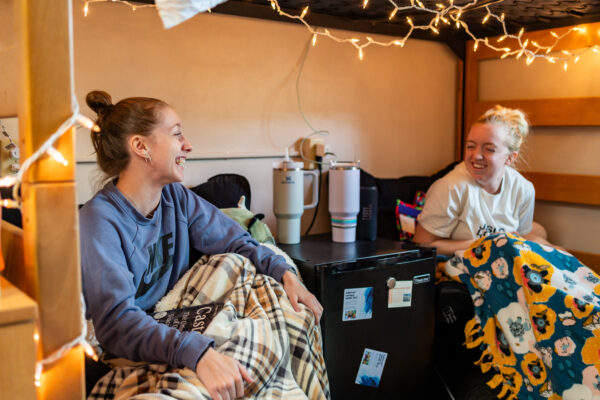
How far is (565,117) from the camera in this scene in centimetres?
285

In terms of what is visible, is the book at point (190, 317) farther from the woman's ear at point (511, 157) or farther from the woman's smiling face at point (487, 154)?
the woman's ear at point (511, 157)

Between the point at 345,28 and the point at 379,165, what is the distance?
0.69 m

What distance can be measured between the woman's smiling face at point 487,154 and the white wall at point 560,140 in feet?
1.84

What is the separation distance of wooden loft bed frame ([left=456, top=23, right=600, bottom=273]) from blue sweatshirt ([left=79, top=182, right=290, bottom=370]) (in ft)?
5.54

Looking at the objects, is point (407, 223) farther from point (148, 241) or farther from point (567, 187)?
point (148, 241)

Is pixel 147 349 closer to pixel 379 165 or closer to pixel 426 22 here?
pixel 379 165

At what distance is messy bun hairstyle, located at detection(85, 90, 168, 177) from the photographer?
1.68 m

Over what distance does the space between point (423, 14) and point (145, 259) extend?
177 centimetres

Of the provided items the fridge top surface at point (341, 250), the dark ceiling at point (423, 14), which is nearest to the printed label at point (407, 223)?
the fridge top surface at point (341, 250)

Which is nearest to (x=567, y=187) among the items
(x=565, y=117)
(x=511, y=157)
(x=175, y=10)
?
(x=565, y=117)

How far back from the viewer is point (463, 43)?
10.5 feet

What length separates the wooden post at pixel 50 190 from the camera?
0.81 m

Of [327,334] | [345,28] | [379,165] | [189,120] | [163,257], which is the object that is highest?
[345,28]

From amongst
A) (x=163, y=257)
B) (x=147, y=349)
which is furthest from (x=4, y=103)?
(x=163, y=257)
